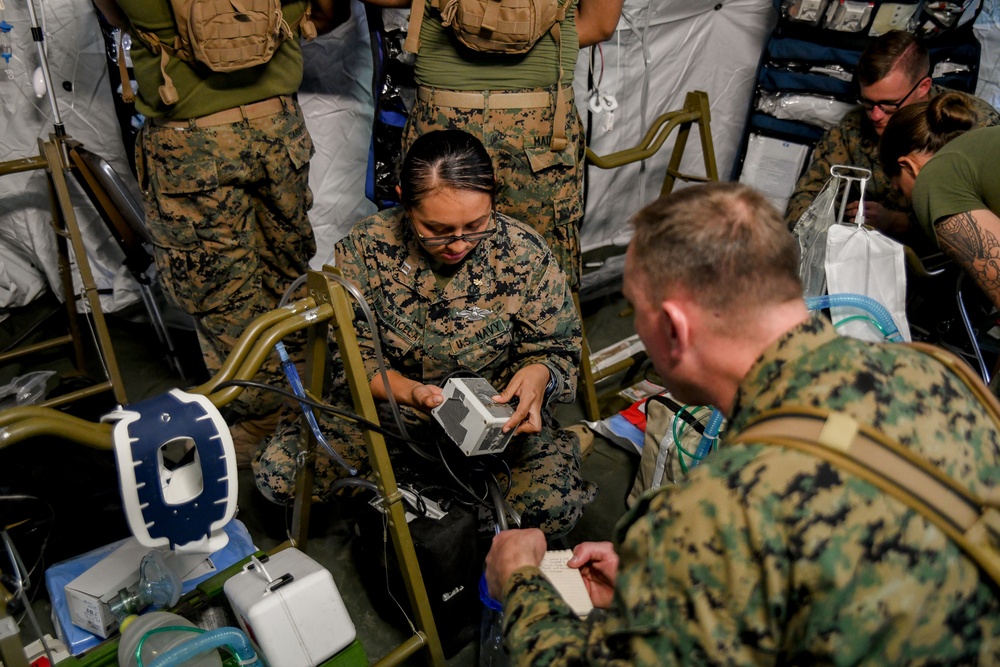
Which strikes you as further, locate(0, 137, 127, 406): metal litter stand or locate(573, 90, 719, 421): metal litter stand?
locate(573, 90, 719, 421): metal litter stand

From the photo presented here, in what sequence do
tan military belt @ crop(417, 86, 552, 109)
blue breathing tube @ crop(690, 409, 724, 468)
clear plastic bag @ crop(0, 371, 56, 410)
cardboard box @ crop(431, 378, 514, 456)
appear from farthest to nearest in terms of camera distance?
clear plastic bag @ crop(0, 371, 56, 410) < tan military belt @ crop(417, 86, 552, 109) < blue breathing tube @ crop(690, 409, 724, 468) < cardboard box @ crop(431, 378, 514, 456)

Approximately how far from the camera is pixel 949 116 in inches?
88.8

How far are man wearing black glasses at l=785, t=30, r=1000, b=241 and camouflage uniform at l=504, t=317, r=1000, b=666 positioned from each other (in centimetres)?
202

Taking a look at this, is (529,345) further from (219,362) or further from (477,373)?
(219,362)

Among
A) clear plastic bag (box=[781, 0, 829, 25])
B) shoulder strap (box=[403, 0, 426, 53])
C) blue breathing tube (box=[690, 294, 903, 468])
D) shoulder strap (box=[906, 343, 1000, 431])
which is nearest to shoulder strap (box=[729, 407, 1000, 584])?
shoulder strap (box=[906, 343, 1000, 431])

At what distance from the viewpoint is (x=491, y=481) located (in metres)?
1.91

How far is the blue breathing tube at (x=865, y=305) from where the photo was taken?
2.09 m

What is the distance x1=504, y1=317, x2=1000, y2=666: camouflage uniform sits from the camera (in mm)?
827

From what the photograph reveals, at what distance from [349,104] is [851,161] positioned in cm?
205

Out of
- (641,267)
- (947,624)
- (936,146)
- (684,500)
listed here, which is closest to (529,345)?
(641,267)

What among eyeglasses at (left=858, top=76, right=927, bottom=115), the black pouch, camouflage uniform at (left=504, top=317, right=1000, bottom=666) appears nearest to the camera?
camouflage uniform at (left=504, top=317, right=1000, bottom=666)

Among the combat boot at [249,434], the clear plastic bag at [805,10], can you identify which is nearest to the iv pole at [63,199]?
the combat boot at [249,434]

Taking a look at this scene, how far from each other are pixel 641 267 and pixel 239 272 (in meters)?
1.75

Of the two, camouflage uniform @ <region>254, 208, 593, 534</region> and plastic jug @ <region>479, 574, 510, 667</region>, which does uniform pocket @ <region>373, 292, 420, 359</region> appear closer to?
camouflage uniform @ <region>254, 208, 593, 534</region>
